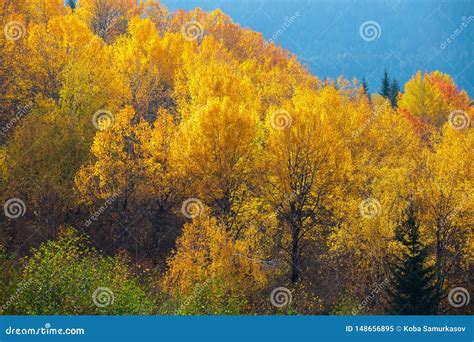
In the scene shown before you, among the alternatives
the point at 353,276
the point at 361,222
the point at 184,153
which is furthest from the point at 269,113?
the point at 353,276

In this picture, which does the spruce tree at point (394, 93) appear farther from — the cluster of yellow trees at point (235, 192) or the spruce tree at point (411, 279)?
the spruce tree at point (411, 279)

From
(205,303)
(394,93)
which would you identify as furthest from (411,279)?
(394,93)

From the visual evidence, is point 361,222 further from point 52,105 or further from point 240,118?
point 52,105

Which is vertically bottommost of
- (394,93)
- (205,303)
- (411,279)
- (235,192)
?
(205,303)

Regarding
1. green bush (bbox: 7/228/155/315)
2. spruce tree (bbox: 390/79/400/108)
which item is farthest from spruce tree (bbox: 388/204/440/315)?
spruce tree (bbox: 390/79/400/108)

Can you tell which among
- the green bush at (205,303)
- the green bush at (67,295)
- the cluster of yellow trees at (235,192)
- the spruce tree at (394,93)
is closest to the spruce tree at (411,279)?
the cluster of yellow trees at (235,192)

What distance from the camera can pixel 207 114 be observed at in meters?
33.0

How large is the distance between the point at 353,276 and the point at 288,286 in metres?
4.20

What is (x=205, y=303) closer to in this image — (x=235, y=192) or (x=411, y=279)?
(x=235, y=192)

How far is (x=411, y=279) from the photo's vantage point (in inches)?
1145

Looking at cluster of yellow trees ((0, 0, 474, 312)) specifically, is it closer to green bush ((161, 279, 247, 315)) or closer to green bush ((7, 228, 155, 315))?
green bush ((161, 279, 247, 315))

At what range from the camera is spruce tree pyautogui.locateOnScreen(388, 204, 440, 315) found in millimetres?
28609

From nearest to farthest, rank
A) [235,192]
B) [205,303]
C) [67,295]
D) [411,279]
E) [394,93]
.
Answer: [67,295]
[205,303]
[411,279]
[235,192]
[394,93]

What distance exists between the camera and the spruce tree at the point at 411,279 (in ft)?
93.9
